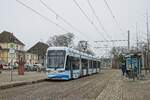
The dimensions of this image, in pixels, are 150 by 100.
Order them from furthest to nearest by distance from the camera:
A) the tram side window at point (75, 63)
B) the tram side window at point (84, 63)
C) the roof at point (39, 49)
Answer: the roof at point (39, 49) → the tram side window at point (84, 63) → the tram side window at point (75, 63)

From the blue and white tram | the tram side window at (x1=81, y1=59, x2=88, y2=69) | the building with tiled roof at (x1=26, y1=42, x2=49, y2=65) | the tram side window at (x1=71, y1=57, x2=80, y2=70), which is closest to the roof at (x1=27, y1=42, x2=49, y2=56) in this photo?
the building with tiled roof at (x1=26, y1=42, x2=49, y2=65)

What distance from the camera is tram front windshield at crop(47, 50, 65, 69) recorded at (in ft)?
117

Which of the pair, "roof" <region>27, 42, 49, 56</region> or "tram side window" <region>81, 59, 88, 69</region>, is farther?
"roof" <region>27, 42, 49, 56</region>

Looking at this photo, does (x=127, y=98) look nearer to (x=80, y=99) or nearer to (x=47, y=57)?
(x=80, y=99)

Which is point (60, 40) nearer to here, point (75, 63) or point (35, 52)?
point (35, 52)

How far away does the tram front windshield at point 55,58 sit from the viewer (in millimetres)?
35678

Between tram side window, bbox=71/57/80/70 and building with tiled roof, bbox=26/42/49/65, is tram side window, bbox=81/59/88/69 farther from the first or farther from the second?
building with tiled roof, bbox=26/42/49/65

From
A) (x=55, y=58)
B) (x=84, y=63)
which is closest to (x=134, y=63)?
(x=55, y=58)

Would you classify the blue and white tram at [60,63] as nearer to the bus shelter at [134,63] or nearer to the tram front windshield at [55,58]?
the tram front windshield at [55,58]

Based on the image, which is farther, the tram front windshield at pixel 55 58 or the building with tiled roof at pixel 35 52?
the building with tiled roof at pixel 35 52

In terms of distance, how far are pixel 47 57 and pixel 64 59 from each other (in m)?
1.76

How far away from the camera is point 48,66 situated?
3578cm

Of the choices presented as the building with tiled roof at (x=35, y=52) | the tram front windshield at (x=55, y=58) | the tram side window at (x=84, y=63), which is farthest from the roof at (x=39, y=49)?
the tram front windshield at (x=55, y=58)

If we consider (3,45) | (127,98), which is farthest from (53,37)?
(127,98)
